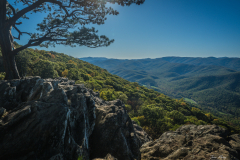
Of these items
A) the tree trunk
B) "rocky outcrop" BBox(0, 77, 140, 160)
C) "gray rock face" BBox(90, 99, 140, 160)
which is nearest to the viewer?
"rocky outcrop" BBox(0, 77, 140, 160)

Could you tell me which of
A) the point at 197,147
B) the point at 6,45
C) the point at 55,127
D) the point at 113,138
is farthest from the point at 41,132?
the point at 197,147

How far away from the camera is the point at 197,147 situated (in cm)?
897

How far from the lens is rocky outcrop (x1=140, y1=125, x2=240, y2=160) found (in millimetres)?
7867

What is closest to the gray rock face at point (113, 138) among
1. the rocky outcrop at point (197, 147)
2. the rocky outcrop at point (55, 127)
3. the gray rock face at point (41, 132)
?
the rocky outcrop at point (55, 127)

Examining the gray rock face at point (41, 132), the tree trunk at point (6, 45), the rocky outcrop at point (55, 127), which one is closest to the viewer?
the gray rock face at point (41, 132)

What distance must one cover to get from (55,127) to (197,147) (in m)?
11.0

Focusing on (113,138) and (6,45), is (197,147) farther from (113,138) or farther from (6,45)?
(6,45)

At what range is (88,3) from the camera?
36.5 ft

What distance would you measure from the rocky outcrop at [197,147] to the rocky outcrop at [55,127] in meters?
3.15

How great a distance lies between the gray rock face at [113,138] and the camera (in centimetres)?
783

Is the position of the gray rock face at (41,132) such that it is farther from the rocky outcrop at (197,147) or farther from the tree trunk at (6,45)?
the rocky outcrop at (197,147)

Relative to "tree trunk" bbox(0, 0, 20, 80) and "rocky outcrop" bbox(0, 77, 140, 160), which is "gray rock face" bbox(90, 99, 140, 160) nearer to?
"rocky outcrop" bbox(0, 77, 140, 160)

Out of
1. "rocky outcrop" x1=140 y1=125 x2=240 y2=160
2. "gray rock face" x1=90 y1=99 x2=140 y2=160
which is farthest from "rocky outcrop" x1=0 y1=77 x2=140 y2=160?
"rocky outcrop" x1=140 y1=125 x2=240 y2=160

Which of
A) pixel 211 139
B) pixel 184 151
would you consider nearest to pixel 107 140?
pixel 184 151
